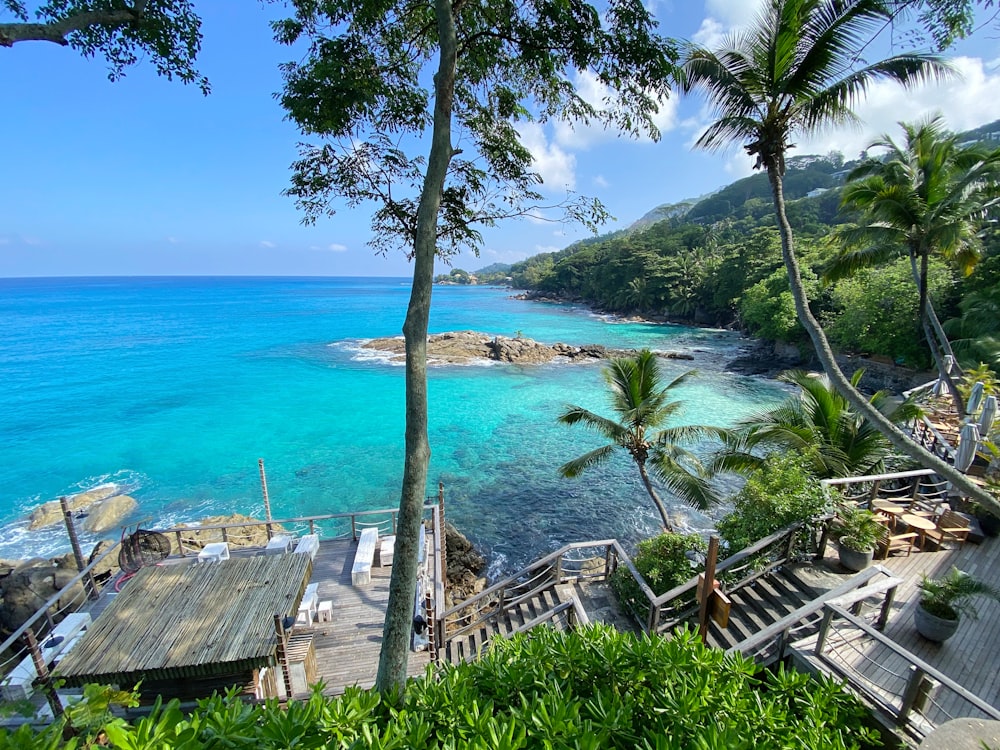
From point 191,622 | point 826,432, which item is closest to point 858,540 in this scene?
point 826,432

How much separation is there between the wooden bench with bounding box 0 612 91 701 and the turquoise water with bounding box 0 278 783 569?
8.62 meters

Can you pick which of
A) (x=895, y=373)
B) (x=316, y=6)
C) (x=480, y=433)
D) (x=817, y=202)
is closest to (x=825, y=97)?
(x=316, y=6)

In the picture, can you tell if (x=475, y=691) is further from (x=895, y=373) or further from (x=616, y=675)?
(x=895, y=373)

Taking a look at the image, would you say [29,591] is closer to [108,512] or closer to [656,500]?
[108,512]

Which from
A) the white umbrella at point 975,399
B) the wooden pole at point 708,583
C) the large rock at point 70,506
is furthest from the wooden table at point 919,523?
the large rock at point 70,506

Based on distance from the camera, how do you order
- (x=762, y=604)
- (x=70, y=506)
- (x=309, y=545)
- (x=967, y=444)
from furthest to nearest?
(x=70, y=506) → (x=309, y=545) → (x=967, y=444) → (x=762, y=604)

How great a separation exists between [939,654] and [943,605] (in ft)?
2.00

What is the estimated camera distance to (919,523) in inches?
292

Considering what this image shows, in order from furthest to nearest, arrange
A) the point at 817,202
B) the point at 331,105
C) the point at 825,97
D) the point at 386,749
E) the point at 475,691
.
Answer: the point at 817,202 < the point at 825,97 < the point at 331,105 < the point at 475,691 < the point at 386,749

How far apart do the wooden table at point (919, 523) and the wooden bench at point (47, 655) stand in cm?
1318

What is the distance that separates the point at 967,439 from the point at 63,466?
3100 cm

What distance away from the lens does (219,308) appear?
9681cm

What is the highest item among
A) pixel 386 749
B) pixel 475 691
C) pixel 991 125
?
pixel 991 125

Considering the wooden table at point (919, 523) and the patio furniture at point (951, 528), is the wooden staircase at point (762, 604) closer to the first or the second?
the wooden table at point (919, 523)
